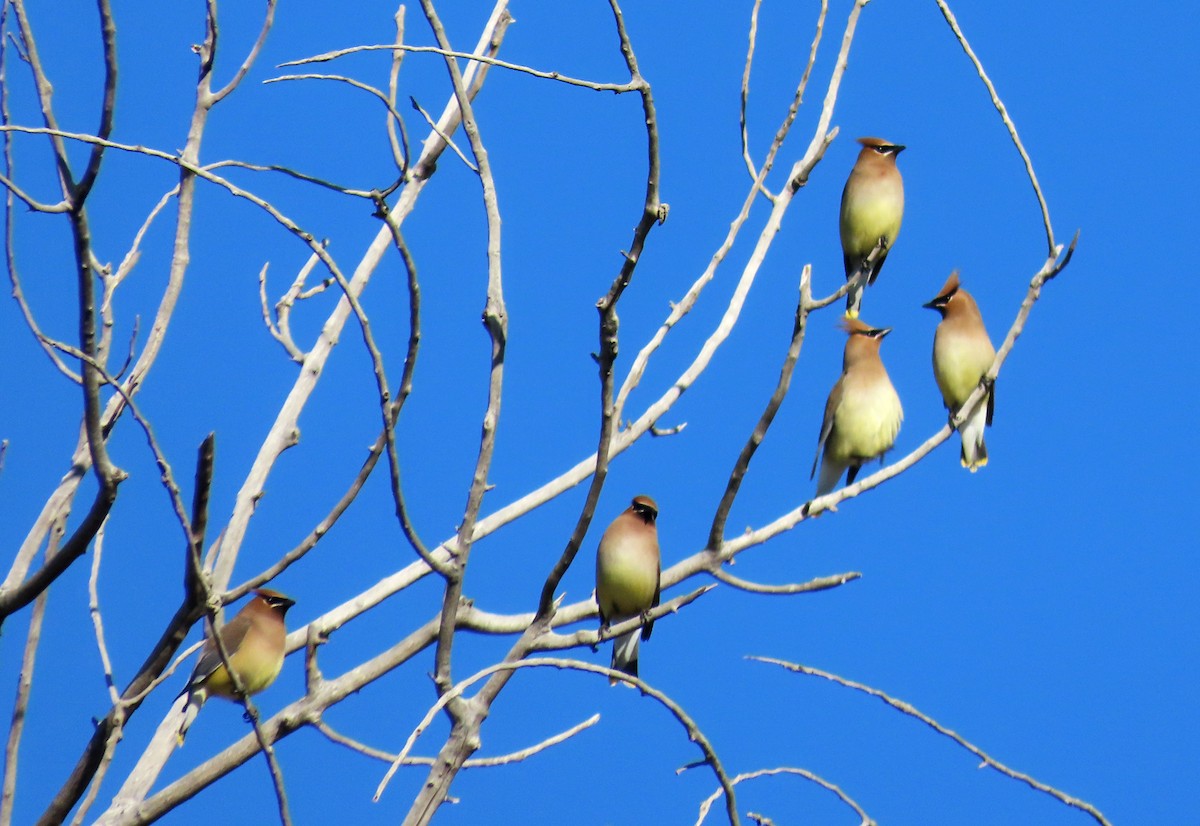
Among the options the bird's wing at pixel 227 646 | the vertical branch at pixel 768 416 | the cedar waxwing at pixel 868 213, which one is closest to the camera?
the vertical branch at pixel 768 416

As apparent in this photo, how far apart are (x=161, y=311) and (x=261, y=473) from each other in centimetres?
56

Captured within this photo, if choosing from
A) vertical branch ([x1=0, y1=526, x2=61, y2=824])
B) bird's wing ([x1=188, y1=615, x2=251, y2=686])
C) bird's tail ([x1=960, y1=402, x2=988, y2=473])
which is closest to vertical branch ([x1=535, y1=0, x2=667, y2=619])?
vertical branch ([x1=0, y1=526, x2=61, y2=824])

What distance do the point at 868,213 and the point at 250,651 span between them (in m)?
2.91

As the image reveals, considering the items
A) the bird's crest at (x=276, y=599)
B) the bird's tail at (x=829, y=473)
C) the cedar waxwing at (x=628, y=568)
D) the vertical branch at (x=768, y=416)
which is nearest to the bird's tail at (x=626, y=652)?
the cedar waxwing at (x=628, y=568)

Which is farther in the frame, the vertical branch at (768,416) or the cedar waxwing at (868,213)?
the cedar waxwing at (868,213)

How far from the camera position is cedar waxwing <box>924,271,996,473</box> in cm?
552

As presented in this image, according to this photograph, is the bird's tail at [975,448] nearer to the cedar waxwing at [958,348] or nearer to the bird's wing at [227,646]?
the cedar waxwing at [958,348]

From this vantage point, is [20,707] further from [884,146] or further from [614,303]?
[884,146]

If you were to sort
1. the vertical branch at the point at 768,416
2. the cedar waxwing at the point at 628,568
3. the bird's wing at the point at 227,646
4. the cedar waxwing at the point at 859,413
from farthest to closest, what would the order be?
the cedar waxwing at the point at 859,413
the cedar waxwing at the point at 628,568
the bird's wing at the point at 227,646
the vertical branch at the point at 768,416

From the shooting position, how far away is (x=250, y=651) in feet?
16.1

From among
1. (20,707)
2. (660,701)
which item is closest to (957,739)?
(660,701)

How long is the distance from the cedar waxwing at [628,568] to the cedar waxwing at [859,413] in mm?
702

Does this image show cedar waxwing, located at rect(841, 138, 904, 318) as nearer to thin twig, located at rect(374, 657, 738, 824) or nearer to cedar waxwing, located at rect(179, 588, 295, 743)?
cedar waxwing, located at rect(179, 588, 295, 743)

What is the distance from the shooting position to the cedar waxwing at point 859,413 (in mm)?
5457
